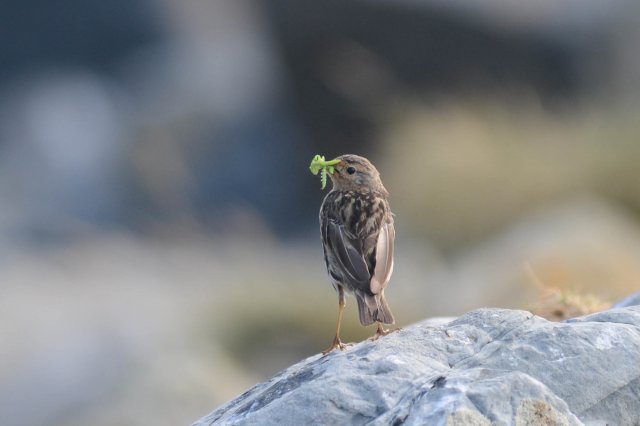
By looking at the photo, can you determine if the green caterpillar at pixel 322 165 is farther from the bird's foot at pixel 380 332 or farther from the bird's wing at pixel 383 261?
the bird's foot at pixel 380 332

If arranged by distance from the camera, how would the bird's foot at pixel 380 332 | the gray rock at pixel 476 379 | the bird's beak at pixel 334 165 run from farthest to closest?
the bird's beak at pixel 334 165 < the bird's foot at pixel 380 332 < the gray rock at pixel 476 379

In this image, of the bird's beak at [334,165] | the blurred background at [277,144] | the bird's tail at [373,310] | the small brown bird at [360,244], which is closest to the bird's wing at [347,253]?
→ the small brown bird at [360,244]

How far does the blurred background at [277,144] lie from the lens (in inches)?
754

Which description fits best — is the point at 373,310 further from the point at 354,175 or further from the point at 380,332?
the point at 354,175

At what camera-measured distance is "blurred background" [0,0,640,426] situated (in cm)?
1916

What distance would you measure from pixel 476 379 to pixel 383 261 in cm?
224

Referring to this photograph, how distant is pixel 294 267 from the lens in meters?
20.3

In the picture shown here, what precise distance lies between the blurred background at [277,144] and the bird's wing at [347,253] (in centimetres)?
949

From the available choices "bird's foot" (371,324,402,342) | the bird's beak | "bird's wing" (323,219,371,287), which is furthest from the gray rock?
the bird's beak

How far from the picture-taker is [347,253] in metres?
8.37

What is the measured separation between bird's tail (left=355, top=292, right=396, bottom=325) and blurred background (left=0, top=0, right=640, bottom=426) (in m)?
10.1

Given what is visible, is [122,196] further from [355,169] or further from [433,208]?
[355,169]

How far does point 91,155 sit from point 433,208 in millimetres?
6172

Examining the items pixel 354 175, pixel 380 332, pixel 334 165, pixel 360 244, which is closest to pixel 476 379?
pixel 380 332
